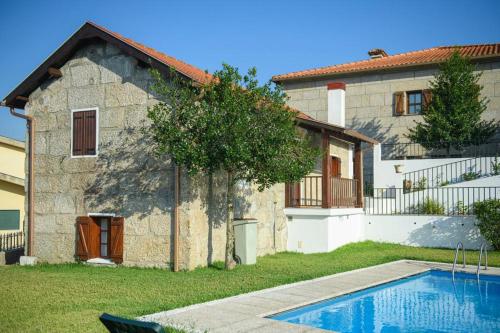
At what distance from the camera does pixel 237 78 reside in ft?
38.3

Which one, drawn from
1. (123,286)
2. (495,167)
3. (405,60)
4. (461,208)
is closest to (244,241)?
(123,286)

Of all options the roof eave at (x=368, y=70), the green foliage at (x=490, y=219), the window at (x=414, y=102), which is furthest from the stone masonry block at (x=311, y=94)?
the green foliage at (x=490, y=219)

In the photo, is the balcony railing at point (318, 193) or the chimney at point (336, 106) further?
the chimney at point (336, 106)

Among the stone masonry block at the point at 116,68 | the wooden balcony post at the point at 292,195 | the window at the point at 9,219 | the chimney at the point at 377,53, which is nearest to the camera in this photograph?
the stone masonry block at the point at 116,68

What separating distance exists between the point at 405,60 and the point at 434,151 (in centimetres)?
479

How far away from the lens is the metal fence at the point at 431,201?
18.6 m

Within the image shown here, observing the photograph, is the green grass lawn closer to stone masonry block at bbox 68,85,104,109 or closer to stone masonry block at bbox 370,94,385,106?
Result: stone masonry block at bbox 68,85,104,109

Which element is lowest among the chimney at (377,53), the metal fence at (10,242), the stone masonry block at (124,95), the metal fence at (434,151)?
the metal fence at (10,242)

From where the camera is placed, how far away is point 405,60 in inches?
985

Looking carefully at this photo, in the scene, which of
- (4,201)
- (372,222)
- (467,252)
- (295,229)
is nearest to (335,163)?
(372,222)

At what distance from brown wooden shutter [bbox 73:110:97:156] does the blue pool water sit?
7.60 metres

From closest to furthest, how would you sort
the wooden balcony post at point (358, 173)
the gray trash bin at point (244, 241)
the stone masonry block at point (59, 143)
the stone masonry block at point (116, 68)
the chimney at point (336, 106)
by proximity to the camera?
the gray trash bin at point (244, 241), the stone masonry block at point (116, 68), the stone masonry block at point (59, 143), the chimney at point (336, 106), the wooden balcony post at point (358, 173)

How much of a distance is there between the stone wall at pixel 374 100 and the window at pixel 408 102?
23 centimetres

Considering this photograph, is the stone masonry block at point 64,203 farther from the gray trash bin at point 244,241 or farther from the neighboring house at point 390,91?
the neighboring house at point 390,91
